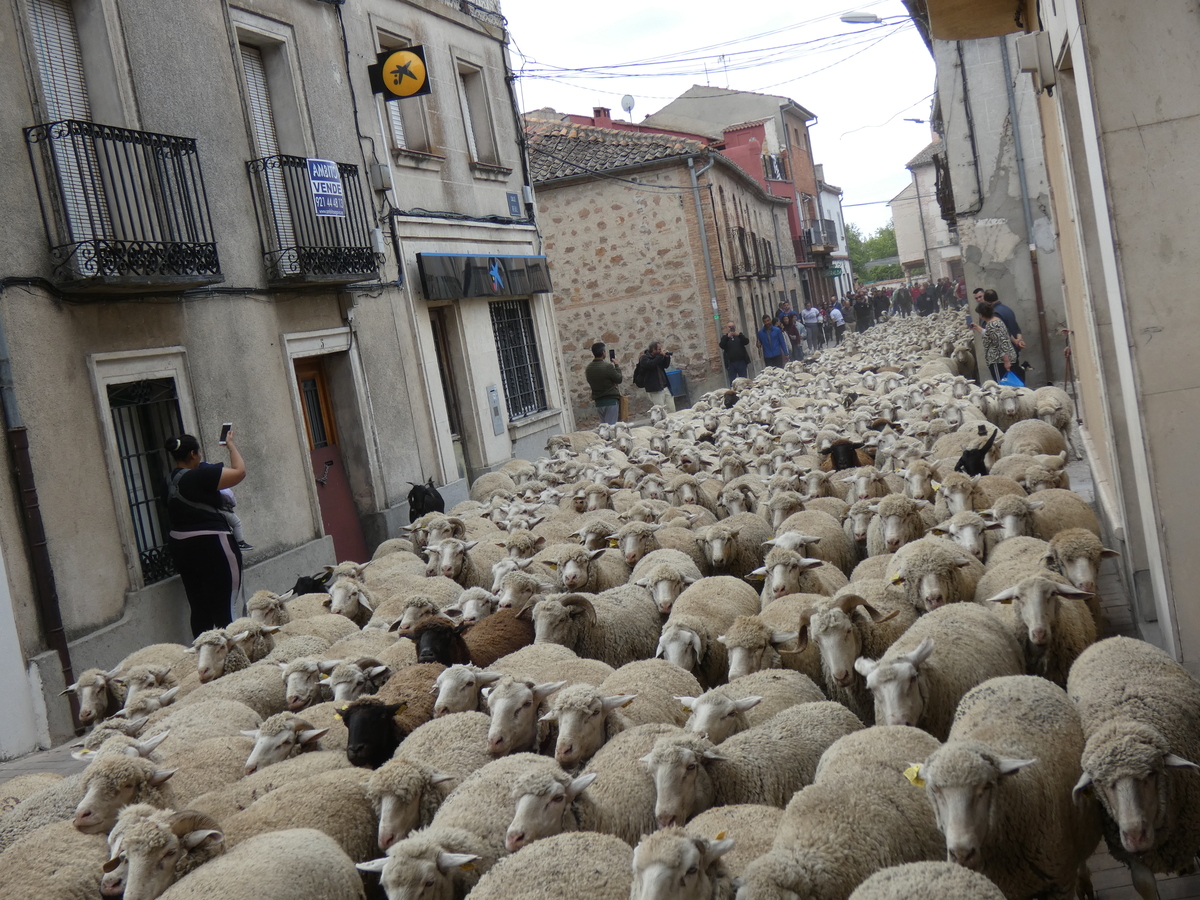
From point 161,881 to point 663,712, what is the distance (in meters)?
2.21

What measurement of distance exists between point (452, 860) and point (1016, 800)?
190 cm

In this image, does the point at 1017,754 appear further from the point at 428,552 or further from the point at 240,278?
the point at 240,278

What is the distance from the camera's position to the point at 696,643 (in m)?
5.89

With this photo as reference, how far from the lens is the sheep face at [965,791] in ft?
11.6

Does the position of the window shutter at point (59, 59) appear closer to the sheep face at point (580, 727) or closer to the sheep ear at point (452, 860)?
the sheep face at point (580, 727)

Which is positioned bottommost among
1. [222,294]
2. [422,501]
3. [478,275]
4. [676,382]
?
[422,501]

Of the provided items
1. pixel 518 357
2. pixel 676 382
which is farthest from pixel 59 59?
pixel 676 382

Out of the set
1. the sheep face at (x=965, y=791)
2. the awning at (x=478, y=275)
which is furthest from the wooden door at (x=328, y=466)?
the sheep face at (x=965, y=791)

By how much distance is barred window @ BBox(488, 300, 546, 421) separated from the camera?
1756 centimetres

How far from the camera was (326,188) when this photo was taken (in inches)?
470

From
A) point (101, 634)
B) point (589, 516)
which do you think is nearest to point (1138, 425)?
point (589, 516)

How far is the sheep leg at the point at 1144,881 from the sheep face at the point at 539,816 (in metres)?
1.94

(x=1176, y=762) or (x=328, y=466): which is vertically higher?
(x=328, y=466)

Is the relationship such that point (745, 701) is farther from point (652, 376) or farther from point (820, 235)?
point (820, 235)
